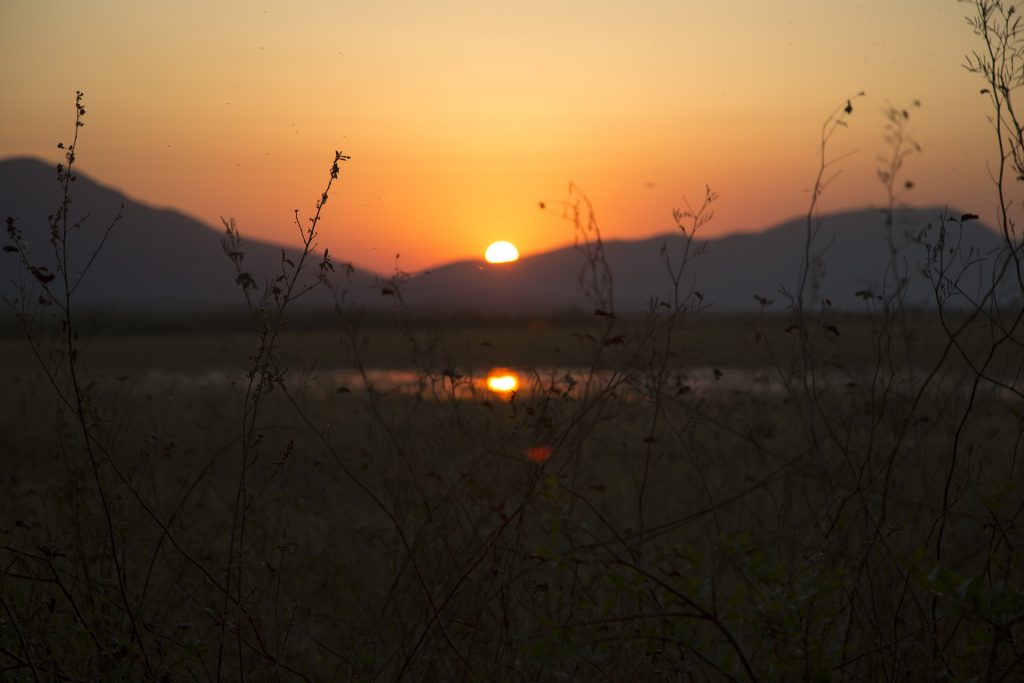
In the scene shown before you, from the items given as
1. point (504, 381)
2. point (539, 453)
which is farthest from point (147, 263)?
point (539, 453)

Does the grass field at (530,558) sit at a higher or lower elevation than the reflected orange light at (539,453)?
lower

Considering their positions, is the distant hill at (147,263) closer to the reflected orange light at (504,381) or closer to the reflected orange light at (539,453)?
the reflected orange light at (504,381)

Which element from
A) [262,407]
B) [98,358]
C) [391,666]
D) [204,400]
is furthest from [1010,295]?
[98,358]

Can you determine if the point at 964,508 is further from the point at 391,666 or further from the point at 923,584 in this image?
the point at 923,584

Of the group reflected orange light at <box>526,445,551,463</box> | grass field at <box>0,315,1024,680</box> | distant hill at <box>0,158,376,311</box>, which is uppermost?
distant hill at <box>0,158,376,311</box>

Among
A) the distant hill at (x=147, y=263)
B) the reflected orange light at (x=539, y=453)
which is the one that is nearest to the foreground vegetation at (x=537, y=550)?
the reflected orange light at (x=539, y=453)

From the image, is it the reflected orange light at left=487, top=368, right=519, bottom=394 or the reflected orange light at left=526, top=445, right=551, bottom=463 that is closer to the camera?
the reflected orange light at left=526, top=445, right=551, bottom=463

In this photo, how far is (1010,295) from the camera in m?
4.06

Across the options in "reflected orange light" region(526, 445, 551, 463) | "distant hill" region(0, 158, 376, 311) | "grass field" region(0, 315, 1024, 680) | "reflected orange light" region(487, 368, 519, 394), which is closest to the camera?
"grass field" region(0, 315, 1024, 680)

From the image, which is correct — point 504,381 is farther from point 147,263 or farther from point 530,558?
point 147,263

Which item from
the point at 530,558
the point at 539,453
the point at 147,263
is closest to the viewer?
the point at 530,558

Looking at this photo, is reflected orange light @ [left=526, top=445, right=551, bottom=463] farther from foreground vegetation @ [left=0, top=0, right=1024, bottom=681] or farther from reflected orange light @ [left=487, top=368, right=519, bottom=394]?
reflected orange light @ [left=487, top=368, right=519, bottom=394]

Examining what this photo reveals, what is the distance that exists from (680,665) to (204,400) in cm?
1219

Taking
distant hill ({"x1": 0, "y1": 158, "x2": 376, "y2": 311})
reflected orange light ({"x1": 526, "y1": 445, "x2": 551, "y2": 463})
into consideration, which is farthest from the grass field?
distant hill ({"x1": 0, "y1": 158, "x2": 376, "y2": 311})
